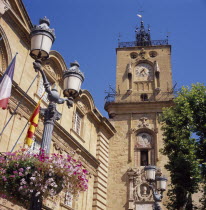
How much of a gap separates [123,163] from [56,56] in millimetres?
9731

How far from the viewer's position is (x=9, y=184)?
679 cm

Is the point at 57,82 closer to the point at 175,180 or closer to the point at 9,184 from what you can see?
the point at 175,180

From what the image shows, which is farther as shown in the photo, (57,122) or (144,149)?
(144,149)

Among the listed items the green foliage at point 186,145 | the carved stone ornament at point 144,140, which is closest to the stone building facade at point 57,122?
the carved stone ornament at point 144,140

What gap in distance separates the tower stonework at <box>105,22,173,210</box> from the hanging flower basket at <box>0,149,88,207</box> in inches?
642

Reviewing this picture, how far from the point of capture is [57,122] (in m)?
18.0

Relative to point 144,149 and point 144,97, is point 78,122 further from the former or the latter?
point 144,97

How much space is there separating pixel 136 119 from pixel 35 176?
19.4m

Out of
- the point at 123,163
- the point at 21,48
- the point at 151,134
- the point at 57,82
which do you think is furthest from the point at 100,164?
the point at 21,48

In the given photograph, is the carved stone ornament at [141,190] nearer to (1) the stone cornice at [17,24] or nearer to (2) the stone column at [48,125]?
(1) the stone cornice at [17,24]

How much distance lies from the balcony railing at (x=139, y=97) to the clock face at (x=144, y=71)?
5.86 feet

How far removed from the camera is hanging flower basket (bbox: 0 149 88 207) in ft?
21.7

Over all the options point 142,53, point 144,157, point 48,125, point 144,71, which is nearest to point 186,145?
point 144,157

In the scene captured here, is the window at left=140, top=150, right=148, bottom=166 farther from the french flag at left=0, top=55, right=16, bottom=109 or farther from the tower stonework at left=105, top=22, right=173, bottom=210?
the french flag at left=0, top=55, right=16, bottom=109
